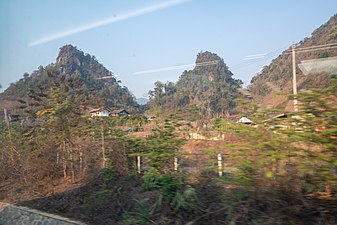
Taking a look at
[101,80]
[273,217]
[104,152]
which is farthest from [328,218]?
[101,80]

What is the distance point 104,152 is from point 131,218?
280 cm

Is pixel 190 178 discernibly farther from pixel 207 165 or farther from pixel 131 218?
pixel 131 218

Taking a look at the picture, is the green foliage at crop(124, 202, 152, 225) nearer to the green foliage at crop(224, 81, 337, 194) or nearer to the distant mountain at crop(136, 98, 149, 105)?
the green foliage at crop(224, 81, 337, 194)

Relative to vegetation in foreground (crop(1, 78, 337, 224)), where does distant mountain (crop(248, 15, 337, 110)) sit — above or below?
above

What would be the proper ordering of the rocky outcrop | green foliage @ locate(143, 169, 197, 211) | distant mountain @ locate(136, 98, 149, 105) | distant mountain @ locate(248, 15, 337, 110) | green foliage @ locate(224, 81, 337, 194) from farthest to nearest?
distant mountain @ locate(136, 98, 149, 105) → distant mountain @ locate(248, 15, 337, 110) → the rocky outcrop → green foliage @ locate(143, 169, 197, 211) → green foliage @ locate(224, 81, 337, 194)

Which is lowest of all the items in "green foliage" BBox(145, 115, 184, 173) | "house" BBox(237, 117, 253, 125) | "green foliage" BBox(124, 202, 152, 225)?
"green foliage" BBox(124, 202, 152, 225)

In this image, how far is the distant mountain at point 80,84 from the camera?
9469 millimetres

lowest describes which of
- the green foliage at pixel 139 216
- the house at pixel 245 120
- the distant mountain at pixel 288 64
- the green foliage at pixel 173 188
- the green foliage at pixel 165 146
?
the green foliage at pixel 139 216

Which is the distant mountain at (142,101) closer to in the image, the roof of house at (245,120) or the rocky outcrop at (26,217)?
the rocky outcrop at (26,217)

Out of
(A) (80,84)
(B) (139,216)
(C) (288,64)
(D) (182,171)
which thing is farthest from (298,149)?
(C) (288,64)

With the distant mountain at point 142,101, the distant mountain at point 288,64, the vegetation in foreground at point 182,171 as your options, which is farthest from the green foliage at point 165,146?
the distant mountain at point 142,101

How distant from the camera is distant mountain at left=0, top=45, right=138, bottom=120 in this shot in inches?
373

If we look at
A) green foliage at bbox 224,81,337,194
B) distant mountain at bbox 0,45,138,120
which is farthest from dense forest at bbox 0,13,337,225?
distant mountain at bbox 0,45,138,120

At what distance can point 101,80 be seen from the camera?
17.3 meters
